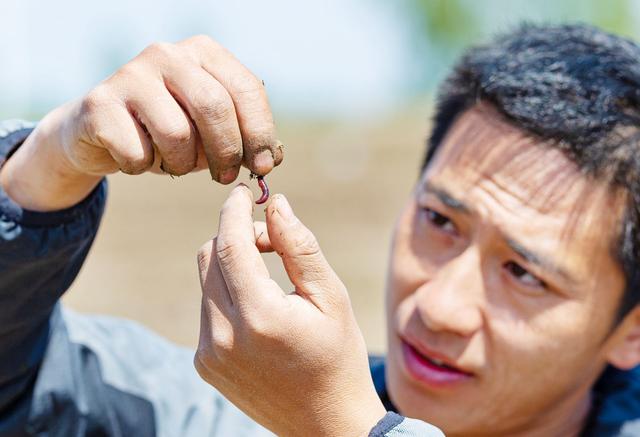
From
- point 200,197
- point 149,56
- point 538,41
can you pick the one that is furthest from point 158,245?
point 149,56

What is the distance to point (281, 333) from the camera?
1.74 m

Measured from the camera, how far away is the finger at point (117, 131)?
72.9 inches

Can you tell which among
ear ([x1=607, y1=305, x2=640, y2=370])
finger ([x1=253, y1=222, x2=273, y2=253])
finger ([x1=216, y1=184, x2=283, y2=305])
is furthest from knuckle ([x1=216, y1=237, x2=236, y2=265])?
ear ([x1=607, y1=305, x2=640, y2=370])

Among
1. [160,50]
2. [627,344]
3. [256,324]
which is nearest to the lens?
[256,324]

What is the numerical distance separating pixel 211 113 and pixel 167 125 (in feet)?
0.29

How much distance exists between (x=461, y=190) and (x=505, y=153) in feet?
0.60

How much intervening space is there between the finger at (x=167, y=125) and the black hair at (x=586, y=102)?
126 centimetres

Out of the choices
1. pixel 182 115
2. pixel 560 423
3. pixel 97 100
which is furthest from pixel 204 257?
pixel 560 423

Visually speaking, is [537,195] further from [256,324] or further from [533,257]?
[256,324]

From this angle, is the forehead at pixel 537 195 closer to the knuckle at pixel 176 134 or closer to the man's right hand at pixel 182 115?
the man's right hand at pixel 182 115

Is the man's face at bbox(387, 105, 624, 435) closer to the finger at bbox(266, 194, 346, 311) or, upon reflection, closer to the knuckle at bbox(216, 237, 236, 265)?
the finger at bbox(266, 194, 346, 311)

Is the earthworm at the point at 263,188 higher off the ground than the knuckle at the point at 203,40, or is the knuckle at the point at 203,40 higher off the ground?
the knuckle at the point at 203,40

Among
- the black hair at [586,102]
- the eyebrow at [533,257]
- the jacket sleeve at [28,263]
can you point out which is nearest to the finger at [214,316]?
the jacket sleeve at [28,263]

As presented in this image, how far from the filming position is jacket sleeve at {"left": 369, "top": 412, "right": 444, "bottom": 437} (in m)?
1.84
